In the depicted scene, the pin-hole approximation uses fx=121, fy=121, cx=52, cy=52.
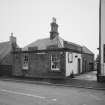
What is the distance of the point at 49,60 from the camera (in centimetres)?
1712

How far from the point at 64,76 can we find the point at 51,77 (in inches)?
78.1

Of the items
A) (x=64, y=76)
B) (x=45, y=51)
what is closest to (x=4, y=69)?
(x=45, y=51)

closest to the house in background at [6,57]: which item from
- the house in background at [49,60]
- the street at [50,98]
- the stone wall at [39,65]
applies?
the house in background at [49,60]

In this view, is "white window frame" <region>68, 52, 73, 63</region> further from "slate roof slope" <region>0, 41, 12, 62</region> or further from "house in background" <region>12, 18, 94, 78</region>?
"slate roof slope" <region>0, 41, 12, 62</region>

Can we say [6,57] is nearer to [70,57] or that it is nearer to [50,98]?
[70,57]

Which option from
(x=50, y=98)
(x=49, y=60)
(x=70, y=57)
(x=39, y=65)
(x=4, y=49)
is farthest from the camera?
(x=4, y=49)

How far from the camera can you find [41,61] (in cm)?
1772

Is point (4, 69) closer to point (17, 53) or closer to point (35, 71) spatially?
point (17, 53)

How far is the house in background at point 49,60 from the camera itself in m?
16.3

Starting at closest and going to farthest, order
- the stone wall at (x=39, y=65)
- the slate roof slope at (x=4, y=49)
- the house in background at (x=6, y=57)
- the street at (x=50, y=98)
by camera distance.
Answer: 1. the street at (x=50, y=98)
2. the stone wall at (x=39, y=65)
3. the house in background at (x=6, y=57)
4. the slate roof slope at (x=4, y=49)

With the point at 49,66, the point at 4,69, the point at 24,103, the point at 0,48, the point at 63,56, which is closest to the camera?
the point at 24,103

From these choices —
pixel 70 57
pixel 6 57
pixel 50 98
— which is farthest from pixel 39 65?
pixel 50 98

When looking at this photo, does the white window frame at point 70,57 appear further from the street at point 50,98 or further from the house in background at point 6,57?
the house in background at point 6,57

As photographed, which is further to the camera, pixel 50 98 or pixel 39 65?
pixel 39 65
